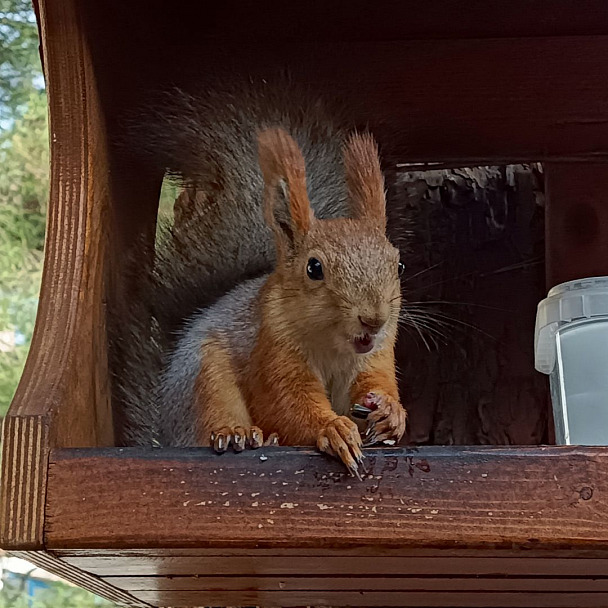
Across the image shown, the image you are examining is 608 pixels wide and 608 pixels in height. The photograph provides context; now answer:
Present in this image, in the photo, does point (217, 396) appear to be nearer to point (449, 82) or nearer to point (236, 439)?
point (236, 439)

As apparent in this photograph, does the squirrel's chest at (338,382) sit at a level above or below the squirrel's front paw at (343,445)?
above

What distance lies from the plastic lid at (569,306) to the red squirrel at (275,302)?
14 centimetres

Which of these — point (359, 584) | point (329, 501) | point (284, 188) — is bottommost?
point (359, 584)

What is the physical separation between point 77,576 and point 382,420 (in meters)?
0.31

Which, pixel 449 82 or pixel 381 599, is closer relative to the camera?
pixel 381 599

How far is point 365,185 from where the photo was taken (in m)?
0.96

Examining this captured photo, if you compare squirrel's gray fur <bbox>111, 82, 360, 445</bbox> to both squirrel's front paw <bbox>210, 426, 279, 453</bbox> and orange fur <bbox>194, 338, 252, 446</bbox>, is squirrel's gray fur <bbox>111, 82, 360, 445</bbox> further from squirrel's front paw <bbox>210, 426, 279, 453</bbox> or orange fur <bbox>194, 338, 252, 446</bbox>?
squirrel's front paw <bbox>210, 426, 279, 453</bbox>

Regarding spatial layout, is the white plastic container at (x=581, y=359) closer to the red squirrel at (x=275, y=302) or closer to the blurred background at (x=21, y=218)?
the red squirrel at (x=275, y=302)

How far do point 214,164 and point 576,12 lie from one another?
442 millimetres

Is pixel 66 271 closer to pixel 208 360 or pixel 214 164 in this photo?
pixel 208 360

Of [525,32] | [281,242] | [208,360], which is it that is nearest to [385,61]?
[525,32]

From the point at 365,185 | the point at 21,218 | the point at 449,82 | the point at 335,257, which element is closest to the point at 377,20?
the point at 449,82

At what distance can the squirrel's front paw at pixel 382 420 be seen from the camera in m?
0.88

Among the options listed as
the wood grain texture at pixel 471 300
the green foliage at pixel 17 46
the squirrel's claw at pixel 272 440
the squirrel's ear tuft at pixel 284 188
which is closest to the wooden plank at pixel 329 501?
the squirrel's claw at pixel 272 440
